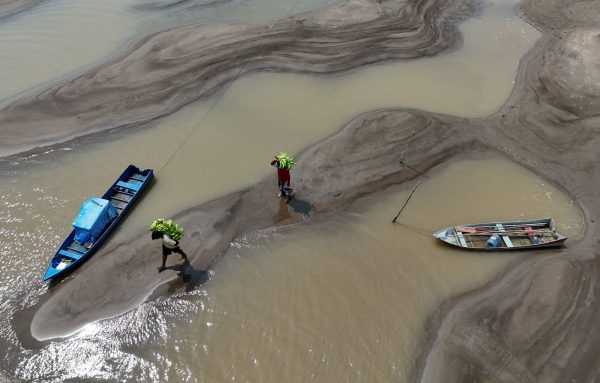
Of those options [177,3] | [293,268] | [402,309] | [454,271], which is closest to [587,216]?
[454,271]

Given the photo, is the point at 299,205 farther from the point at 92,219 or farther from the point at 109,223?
the point at 92,219

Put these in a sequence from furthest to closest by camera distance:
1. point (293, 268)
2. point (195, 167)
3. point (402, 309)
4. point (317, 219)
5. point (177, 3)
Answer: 1. point (177, 3)
2. point (195, 167)
3. point (317, 219)
4. point (293, 268)
5. point (402, 309)

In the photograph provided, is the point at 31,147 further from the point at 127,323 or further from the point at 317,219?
the point at 317,219

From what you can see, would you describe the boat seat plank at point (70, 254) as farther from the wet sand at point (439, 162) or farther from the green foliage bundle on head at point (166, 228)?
the green foliage bundle on head at point (166, 228)

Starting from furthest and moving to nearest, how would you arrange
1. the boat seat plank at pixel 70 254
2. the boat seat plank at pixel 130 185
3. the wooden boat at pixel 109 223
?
1. the boat seat plank at pixel 130 185
2. the boat seat plank at pixel 70 254
3. the wooden boat at pixel 109 223

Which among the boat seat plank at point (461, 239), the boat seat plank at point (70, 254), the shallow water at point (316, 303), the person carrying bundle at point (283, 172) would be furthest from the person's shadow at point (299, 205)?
the boat seat plank at point (70, 254)

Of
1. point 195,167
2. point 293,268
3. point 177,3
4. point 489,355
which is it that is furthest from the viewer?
point 177,3
